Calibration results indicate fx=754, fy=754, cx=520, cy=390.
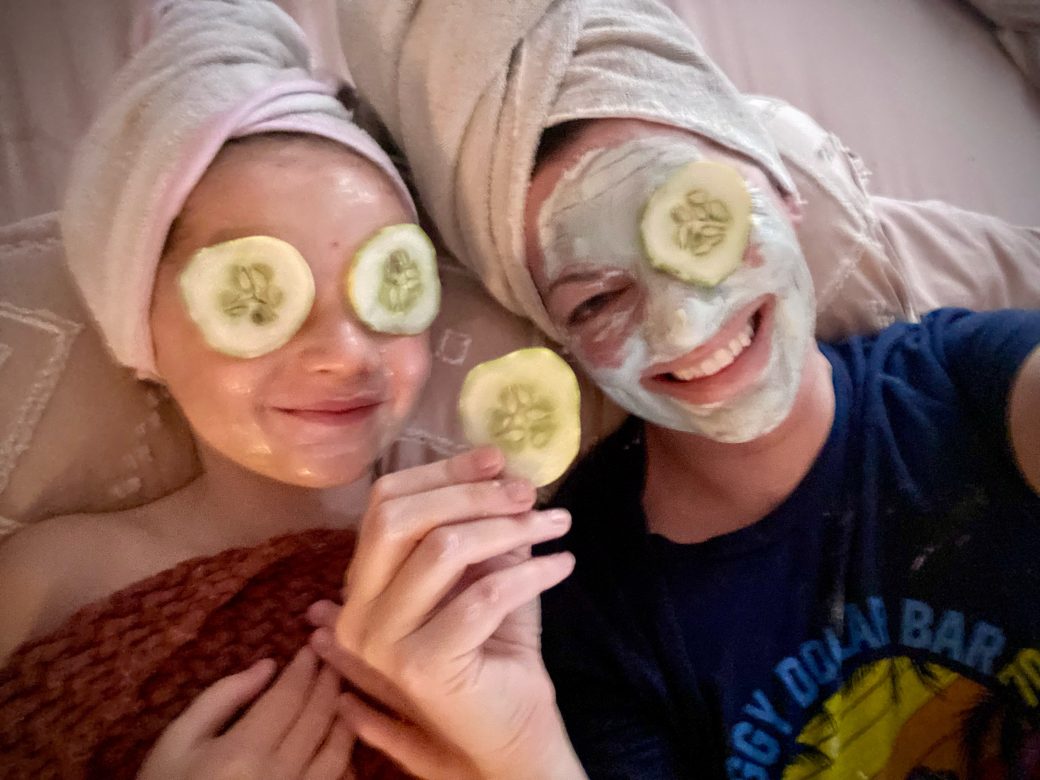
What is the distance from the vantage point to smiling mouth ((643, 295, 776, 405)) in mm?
852

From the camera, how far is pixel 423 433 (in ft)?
3.59

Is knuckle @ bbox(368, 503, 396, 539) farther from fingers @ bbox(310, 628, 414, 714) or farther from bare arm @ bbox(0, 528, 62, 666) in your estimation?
bare arm @ bbox(0, 528, 62, 666)

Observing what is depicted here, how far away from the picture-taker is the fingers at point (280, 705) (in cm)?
78

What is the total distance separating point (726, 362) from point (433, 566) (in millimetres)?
428

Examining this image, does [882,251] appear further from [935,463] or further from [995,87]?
[995,87]

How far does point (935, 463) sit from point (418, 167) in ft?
2.45

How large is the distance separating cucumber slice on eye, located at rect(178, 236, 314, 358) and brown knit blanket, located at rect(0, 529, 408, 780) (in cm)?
28

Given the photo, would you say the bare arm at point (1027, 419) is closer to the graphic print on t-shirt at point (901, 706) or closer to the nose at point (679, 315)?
the graphic print on t-shirt at point (901, 706)

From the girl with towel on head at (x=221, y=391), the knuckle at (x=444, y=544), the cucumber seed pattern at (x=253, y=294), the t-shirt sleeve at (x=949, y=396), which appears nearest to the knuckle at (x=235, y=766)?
the girl with towel on head at (x=221, y=391)

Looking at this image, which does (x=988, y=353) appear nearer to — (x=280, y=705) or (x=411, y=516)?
(x=411, y=516)

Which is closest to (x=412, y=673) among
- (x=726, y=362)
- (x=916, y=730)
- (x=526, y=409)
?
(x=526, y=409)

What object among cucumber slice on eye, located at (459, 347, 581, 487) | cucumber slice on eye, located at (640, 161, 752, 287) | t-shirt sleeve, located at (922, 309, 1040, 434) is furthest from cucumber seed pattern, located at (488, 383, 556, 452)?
t-shirt sleeve, located at (922, 309, 1040, 434)

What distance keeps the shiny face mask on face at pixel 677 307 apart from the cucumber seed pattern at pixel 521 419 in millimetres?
169

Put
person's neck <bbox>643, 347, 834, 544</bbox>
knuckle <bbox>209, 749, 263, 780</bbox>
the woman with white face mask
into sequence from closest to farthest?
knuckle <bbox>209, 749, 263, 780</bbox> → the woman with white face mask → person's neck <bbox>643, 347, 834, 544</bbox>
